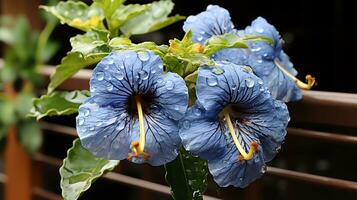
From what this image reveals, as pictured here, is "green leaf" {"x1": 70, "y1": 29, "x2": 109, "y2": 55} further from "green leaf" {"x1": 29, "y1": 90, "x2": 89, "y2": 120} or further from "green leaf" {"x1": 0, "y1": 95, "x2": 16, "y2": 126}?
"green leaf" {"x1": 0, "y1": 95, "x2": 16, "y2": 126}

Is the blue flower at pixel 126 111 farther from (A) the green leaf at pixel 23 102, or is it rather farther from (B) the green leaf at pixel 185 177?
(A) the green leaf at pixel 23 102

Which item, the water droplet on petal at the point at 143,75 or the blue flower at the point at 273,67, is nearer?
the water droplet on petal at the point at 143,75

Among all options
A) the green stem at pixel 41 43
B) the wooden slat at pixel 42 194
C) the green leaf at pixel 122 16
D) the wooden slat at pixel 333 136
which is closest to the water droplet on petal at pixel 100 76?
the green leaf at pixel 122 16

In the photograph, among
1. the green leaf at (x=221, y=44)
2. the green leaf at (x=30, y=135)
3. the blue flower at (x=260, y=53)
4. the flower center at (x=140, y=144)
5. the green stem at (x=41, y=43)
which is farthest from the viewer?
the green stem at (x=41, y=43)

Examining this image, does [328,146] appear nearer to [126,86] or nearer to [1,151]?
[1,151]

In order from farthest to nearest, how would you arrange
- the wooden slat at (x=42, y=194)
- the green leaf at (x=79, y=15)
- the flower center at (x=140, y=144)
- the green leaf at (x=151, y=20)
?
the wooden slat at (x=42, y=194) < the green leaf at (x=151, y=20) < the green leaf at (x=79, y=15) < the flower center at (x=140, y=144)

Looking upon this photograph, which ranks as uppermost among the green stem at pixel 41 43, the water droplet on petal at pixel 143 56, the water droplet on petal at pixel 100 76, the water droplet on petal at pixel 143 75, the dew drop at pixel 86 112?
the water droplet on petal at pixel 143 56

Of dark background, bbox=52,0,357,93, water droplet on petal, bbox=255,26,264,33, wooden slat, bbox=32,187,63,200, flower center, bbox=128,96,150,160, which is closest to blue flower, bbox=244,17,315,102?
water droplet on petal, bbox=255,26,264,33

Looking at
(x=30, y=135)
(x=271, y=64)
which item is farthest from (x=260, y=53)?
(x=30, y=135)

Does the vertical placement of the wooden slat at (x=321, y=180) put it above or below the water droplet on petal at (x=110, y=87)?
below
